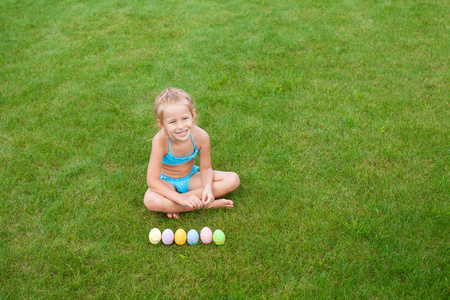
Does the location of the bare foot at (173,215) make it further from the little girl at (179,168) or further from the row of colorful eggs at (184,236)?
the row of colorful eggs at (184,236)

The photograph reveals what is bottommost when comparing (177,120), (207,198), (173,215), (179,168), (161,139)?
(173,215)

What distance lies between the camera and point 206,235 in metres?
2.82

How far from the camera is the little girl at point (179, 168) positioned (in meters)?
2.83

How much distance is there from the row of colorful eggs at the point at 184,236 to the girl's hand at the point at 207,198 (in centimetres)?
26

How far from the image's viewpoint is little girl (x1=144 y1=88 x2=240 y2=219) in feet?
9.29

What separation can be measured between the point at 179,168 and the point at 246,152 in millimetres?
864

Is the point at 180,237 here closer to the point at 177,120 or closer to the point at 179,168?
the point at 179,168

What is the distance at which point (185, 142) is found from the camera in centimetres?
314

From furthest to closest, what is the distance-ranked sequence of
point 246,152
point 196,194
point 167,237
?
point 246,152, point 196,194, point 167,237

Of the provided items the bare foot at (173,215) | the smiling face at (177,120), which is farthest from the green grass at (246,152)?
the smiling face at (177,120)

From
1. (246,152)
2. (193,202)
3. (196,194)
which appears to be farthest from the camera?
(246,152)

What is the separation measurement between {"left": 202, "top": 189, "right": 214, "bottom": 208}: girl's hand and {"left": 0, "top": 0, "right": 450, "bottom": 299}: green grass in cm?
11

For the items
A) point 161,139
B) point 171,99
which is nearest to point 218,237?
point 161,139

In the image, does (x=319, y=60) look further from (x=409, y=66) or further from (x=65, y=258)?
(x=65, y=258)
